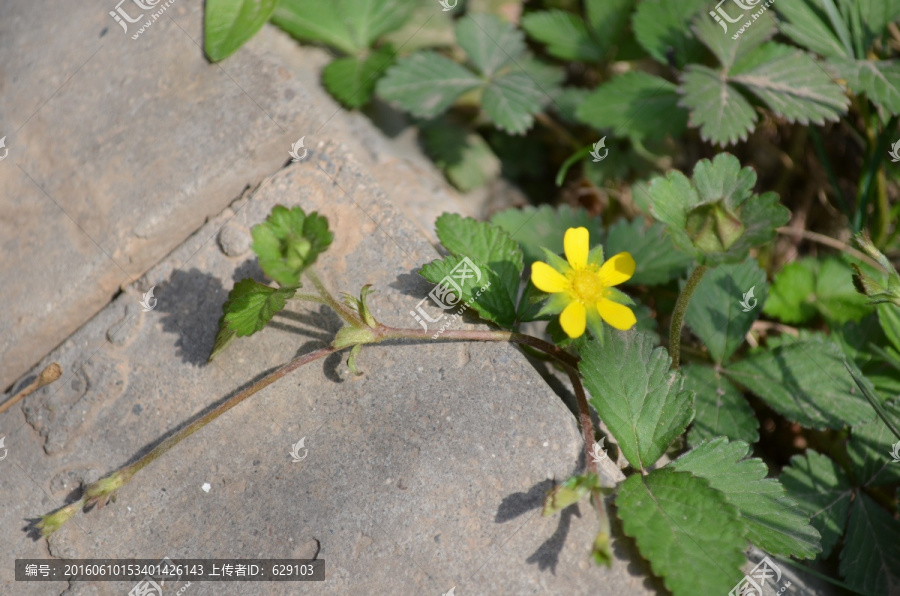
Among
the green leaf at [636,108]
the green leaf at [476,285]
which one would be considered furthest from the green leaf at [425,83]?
the green leaf at [476,285]

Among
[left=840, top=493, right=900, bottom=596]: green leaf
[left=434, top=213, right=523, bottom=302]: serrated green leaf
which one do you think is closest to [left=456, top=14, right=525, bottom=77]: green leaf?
[left=434, top=213, right=523, bottom=302]: serrated green leaf

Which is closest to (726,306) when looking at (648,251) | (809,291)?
(648,251)

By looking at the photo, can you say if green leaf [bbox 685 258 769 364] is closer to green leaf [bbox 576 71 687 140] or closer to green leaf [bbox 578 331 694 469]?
green leaf [bbox 578 331 694 469]

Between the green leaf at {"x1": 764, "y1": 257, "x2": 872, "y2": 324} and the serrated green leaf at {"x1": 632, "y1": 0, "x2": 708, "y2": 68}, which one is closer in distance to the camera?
the green leaf at {"x1": 764, "y1": 257, "x2": 872, "y2": 324}

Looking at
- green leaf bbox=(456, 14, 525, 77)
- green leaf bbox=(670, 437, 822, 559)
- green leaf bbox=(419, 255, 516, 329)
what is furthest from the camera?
green leaf bbox=(456, 14, 525, 77)

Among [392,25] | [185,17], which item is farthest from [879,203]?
[185,17]

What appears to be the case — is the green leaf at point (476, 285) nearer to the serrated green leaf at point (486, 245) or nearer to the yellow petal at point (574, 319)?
the serrated green leaf at point (486, 245)

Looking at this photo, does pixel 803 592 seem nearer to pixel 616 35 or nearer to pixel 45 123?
pixel 616 35

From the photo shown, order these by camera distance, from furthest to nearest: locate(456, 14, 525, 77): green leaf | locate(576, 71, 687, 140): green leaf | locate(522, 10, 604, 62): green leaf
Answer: locate(522, 10, 604, 62): green leaf, locate(456, 14, 525, 77): green leaf, locate(576, 71, 687, 140): green leaf
